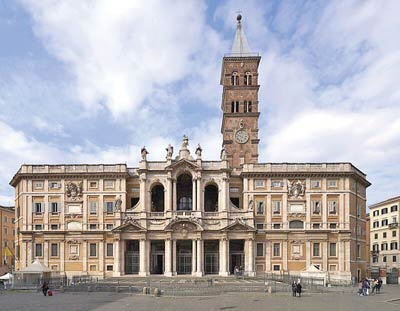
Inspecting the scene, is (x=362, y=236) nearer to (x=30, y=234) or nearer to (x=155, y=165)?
(x=155, y=165)

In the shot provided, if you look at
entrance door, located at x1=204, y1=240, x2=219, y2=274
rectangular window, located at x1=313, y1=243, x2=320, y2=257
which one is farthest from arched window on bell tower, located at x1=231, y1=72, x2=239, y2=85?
rectangular window, located at x1=313, y1=243, x2=320, y2=257

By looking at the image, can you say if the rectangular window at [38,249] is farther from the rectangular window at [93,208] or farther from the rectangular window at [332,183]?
the rectangular window at [332,183]

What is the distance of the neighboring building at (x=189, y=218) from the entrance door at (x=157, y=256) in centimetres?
14

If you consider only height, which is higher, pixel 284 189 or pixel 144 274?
pixel 284 189

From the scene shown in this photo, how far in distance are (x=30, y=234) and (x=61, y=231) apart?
4.31m

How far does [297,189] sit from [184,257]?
18.3 metres

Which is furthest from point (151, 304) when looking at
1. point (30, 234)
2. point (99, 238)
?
point (30, 234)

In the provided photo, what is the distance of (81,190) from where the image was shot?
222 feet

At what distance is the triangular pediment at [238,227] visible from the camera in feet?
211

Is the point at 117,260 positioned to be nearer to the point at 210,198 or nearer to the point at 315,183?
the point at 210,198

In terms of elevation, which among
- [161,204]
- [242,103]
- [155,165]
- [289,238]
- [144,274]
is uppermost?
[242,103]

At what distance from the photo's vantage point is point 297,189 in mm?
67250

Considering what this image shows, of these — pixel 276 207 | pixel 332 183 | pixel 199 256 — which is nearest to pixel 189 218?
pixel 199 256

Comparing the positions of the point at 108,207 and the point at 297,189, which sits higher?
the point at 297,189
